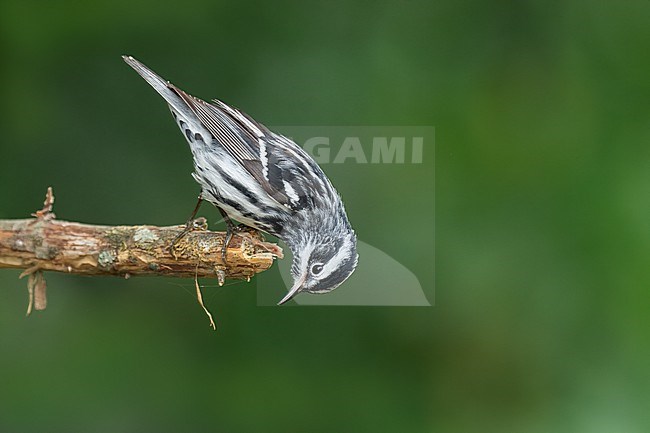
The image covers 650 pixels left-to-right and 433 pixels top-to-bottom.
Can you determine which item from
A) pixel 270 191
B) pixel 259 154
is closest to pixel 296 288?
pixel 270 191

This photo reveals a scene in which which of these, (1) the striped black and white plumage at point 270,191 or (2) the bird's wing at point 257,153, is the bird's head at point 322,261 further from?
(2) the bird's wing at point 257,153

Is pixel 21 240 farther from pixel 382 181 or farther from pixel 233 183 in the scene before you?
pixel 382 181

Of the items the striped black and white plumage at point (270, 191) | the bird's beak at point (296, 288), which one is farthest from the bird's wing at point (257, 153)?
the bird's beak at point (296, 288)

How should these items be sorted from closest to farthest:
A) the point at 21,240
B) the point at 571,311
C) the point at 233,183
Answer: the point at 21,240, the point at 233,183, the point at 571,311

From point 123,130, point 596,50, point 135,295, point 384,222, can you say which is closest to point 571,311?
point 384,222

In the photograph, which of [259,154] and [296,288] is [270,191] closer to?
[259,154]

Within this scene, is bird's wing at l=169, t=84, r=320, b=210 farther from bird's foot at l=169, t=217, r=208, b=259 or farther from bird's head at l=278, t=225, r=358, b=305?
bird's foot at l=169, t=217, r=208, b=259

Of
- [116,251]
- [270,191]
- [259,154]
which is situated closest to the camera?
[116,251]
